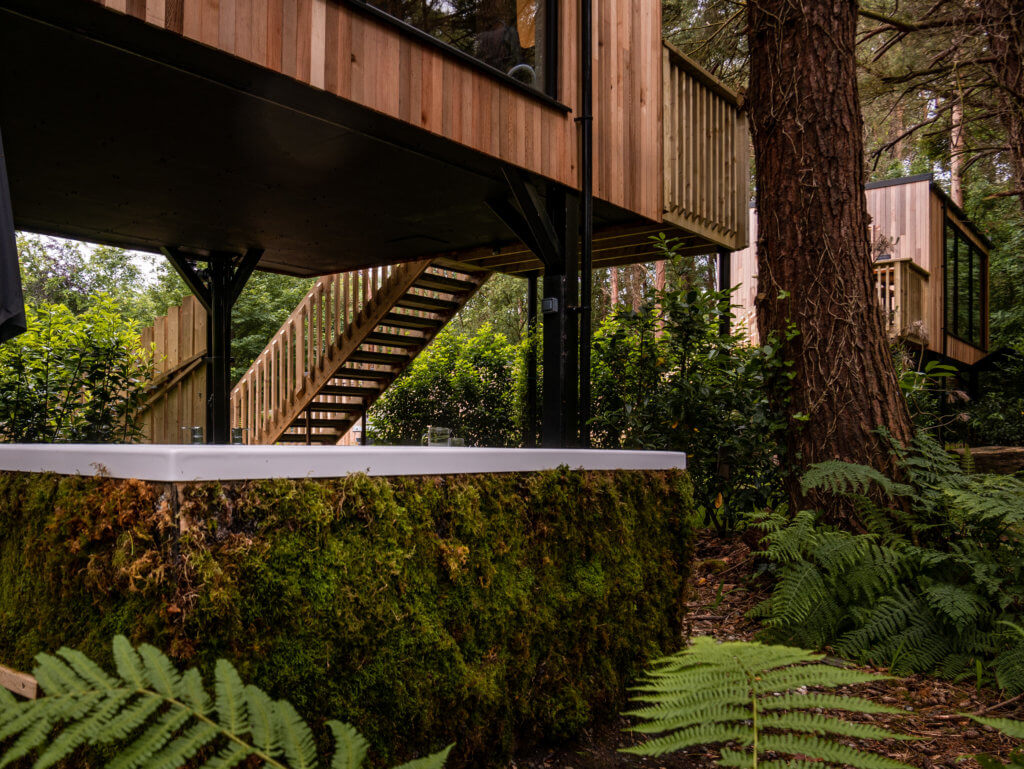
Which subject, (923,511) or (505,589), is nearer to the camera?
(505,589)

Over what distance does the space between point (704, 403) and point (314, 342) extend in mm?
4723

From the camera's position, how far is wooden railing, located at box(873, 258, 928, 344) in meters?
10.0

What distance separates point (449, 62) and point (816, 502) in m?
2.98

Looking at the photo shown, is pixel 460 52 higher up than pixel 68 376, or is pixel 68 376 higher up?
pixel 460 52

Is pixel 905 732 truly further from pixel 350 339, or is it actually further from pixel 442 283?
pixel 350 339

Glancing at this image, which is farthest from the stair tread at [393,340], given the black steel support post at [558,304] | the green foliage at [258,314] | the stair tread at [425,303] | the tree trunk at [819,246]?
the green foliage at [258,314]

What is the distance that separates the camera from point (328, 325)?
7.95 metres

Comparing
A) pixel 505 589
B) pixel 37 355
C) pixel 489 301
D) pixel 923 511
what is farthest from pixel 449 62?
pixel 489 301

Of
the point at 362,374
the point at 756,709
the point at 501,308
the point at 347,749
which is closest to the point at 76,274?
the point at 501,308

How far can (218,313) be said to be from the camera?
644 centimetres

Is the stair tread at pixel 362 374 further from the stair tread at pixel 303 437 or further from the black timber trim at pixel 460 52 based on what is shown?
the black timber trim at pixel 460 52

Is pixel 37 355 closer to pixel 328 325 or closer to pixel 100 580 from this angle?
pixel 328 325

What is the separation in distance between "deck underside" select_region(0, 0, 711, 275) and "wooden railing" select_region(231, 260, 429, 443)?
1055 millimetres

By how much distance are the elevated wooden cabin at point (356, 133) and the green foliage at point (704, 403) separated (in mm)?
754
